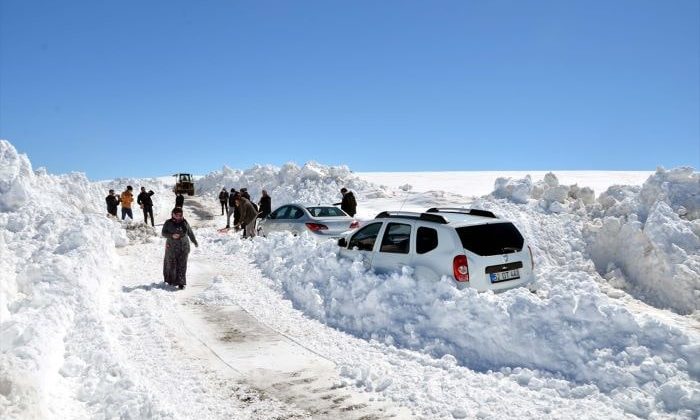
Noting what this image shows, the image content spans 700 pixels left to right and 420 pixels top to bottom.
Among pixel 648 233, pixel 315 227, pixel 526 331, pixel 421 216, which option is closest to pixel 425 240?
pixel 421 216

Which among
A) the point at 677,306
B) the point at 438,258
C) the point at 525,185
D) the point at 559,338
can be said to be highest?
the point at 525,185

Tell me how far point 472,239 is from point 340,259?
2840 millimetres

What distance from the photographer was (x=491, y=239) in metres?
7.79

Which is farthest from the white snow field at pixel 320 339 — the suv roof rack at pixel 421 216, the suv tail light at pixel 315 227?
the suv tail light at pixel 315 227

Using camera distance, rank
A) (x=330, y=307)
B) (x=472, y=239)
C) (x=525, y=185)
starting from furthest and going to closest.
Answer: (x=525, y=185) < (x=330, y=307) < (x=472, y=239)

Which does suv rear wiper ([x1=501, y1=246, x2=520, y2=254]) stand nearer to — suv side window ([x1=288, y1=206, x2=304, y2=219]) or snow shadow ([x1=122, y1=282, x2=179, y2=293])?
snow shadow ([x1=122, y1=282, x2=179, y2=293])

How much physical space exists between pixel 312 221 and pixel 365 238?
17.4ft

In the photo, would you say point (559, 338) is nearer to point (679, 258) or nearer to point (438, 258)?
point (438, 258)

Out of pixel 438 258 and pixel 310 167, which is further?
pixel 310 167

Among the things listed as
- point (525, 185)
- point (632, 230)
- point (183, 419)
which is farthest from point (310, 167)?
point (183, 419)

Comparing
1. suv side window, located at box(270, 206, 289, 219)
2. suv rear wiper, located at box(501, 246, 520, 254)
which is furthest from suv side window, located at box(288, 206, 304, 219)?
suv rear wiper, located at box(501, 246, 520, 254)

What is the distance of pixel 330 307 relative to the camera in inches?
340

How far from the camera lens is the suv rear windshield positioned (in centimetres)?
762

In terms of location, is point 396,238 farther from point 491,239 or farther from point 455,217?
point 491,239
